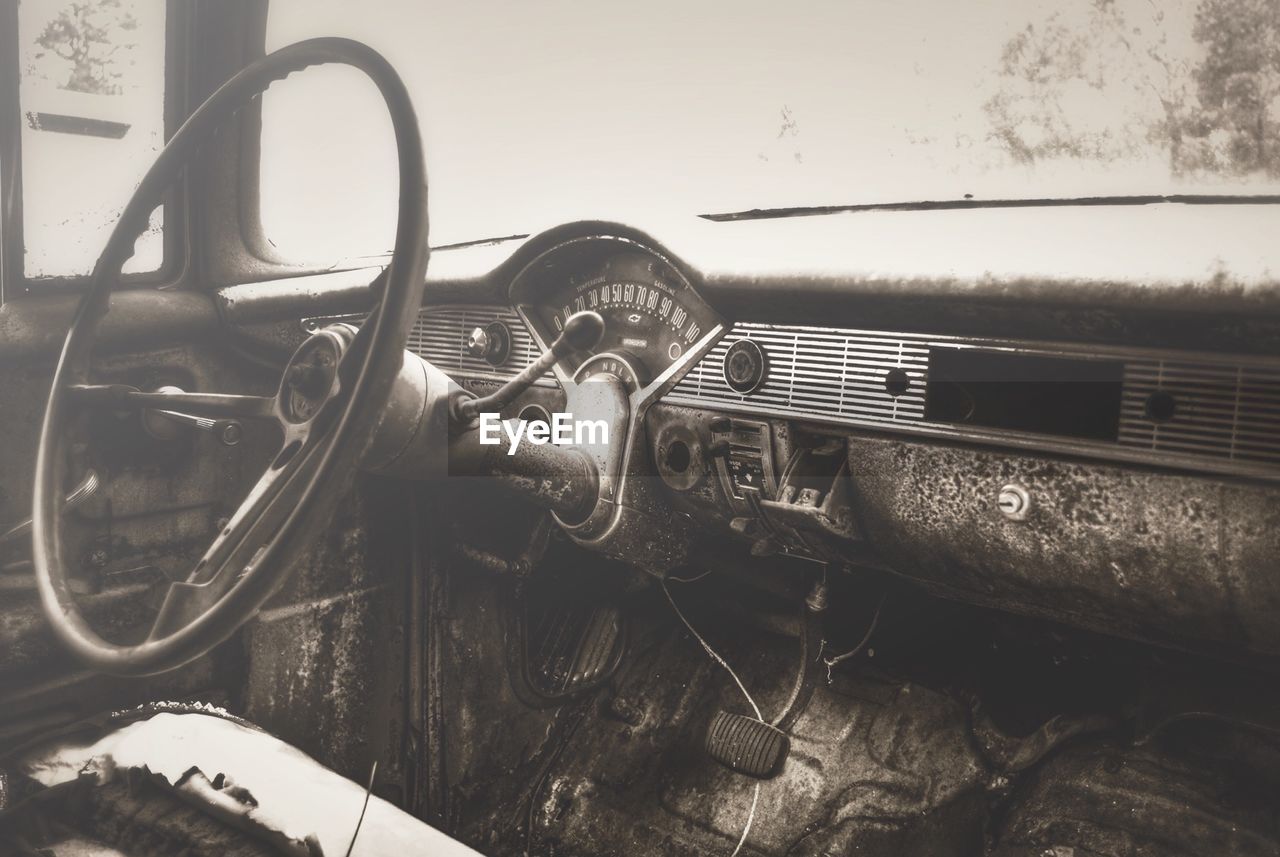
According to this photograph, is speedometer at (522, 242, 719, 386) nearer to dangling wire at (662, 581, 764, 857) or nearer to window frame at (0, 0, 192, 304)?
dangling wire at (662, 581, 764, 857)

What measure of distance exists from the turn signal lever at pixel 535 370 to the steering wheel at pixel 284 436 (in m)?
0.12

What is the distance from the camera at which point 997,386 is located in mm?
1275

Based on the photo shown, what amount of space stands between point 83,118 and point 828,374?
1540 millimetres

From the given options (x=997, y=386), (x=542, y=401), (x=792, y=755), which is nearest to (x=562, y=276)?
(x=542, y=401)

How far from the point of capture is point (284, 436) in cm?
129

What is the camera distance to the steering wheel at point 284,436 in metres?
1.10

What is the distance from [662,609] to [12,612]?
4.14 ft

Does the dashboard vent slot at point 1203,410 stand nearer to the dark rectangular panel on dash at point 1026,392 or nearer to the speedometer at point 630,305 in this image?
the dark rectangular panel on dash at point 1026,392

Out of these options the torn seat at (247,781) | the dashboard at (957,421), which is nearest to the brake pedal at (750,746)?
the dashboard at (957,421)

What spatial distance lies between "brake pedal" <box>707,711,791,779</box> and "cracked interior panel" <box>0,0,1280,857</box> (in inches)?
0.5

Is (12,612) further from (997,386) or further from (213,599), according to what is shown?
(997,386)

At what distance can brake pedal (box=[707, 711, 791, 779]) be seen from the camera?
186 centimetres

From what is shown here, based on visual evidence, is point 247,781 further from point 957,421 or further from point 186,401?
point 957,421

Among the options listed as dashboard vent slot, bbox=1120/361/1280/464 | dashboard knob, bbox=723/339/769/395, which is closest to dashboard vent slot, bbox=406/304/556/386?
dashboard knob, bbox=723/339/769/395
